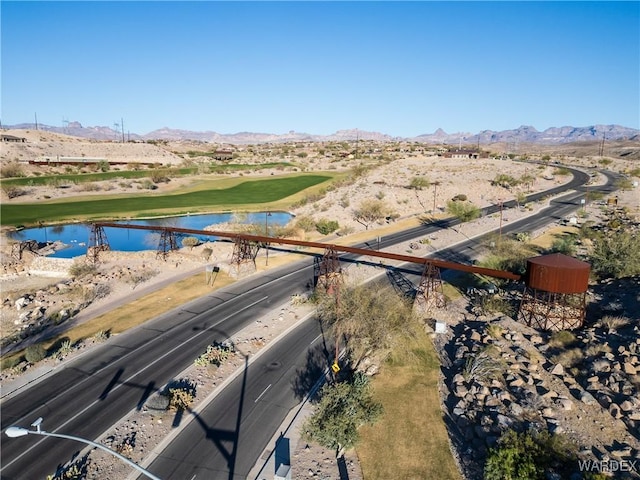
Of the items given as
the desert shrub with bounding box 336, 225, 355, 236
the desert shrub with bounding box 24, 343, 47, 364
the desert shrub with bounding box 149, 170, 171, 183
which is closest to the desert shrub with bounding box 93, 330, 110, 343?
the desert shrub with bounding box 24, 343, 47, 364

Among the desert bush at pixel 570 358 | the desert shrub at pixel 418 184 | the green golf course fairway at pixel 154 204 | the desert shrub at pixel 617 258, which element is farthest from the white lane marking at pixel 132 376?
the desert shrub at pixel 418 184

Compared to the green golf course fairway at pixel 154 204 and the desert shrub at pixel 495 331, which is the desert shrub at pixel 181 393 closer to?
the desert shrub at pixel 495 331

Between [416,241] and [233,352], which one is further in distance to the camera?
[416,241]

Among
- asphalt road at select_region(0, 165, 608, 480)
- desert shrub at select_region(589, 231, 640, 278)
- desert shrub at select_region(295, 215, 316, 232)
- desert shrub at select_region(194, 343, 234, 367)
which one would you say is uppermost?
desert shrub at select_region(589, 231, 640, 278)

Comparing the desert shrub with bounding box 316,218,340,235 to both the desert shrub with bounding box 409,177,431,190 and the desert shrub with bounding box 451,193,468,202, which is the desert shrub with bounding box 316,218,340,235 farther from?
the desert shrub with bounding box 409,177,431,190

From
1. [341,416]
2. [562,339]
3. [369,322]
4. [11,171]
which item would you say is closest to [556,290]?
[562,339]

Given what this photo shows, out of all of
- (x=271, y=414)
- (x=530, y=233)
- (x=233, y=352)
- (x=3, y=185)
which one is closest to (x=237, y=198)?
(x=3, y=185)

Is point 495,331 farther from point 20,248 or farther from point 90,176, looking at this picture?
point 90,176

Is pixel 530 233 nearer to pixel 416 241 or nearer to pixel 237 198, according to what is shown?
pixel 416 241
